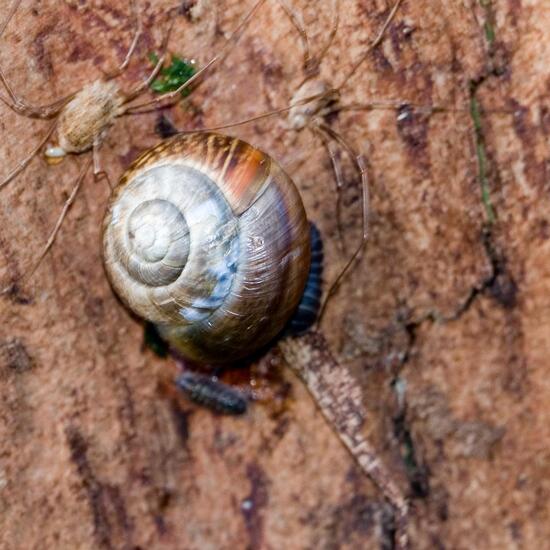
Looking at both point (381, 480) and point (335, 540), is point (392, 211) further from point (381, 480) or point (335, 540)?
point (335, 540)

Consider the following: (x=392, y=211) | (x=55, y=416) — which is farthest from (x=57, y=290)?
(x=392, y=211)

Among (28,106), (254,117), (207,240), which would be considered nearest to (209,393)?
(207,240)

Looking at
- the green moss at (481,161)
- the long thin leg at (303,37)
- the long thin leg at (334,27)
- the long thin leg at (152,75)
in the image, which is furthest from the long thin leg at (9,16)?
the green moss at (481,161)

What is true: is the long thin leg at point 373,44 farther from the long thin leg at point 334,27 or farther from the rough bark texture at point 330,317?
the long thin leg at point 334,27

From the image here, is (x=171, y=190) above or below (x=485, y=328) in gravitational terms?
above

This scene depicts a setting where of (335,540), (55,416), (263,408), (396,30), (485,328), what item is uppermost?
(396,30)

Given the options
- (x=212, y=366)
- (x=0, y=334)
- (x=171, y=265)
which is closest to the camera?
(x=171, y=265)

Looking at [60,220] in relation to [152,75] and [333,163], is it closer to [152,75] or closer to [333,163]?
[152,75]
